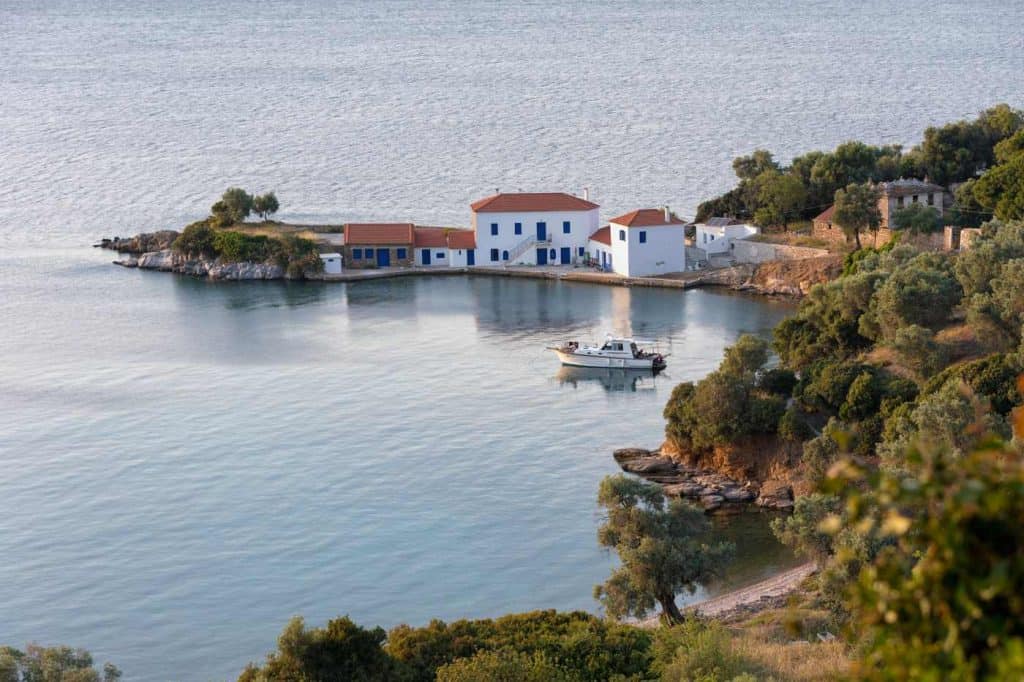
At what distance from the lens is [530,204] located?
60469 millimetres

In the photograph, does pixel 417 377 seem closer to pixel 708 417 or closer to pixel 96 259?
pixel 708 417

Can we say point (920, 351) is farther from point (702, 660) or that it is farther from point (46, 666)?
point (46, 666)

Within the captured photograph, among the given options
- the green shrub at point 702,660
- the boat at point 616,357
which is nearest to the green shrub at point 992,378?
the boat at point 616,357

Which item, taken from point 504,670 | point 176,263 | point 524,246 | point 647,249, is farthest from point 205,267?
point 504,670

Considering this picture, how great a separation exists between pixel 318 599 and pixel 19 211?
56.8 metres

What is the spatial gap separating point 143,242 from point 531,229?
61.3ft

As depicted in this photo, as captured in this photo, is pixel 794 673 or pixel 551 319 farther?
pixel 551 319

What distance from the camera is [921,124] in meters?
99.6

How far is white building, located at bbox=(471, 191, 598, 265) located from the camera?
60281mm

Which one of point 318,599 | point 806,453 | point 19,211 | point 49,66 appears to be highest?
point 49,66

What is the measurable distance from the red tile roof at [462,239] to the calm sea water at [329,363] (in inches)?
88.1

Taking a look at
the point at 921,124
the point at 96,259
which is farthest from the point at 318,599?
the point at 921,124

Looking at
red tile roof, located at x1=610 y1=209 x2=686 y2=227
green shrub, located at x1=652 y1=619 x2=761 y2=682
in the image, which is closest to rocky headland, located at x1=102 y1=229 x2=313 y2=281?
red tile roof, located at x1=610 y1=209 x2=686 y2=227

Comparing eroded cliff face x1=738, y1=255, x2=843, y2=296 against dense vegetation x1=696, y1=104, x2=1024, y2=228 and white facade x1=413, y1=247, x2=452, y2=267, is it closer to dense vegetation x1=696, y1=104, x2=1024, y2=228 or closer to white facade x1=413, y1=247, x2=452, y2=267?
dense vegetation x1=696, y1=104, x2=1024, y2=228
